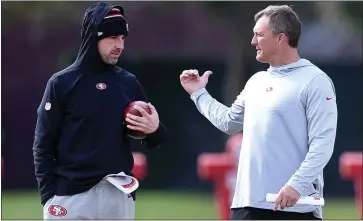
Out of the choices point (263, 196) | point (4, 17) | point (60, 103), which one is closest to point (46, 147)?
point (60, 103)

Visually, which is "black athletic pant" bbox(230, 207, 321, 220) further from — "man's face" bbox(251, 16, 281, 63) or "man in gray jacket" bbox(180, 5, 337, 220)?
"man's face" bbox(251, 16, 281, 63)

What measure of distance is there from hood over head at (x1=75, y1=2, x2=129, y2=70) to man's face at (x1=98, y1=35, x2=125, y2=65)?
0.02 meters

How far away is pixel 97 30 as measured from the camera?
673cm

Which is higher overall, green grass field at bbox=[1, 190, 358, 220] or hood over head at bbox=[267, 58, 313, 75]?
hood over head at bbox=[267, 58, 313, 75]

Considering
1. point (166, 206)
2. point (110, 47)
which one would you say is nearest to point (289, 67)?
point (110, 47)

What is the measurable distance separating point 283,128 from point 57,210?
4.29 feet

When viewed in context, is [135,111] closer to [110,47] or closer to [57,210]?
[110,47]

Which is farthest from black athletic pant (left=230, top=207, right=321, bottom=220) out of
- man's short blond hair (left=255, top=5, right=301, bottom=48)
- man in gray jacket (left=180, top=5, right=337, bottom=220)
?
man's short blond hair (left=255, top=5, right=301, bottom=48)

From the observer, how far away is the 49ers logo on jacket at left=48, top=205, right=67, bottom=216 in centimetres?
663

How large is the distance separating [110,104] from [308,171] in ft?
3.77

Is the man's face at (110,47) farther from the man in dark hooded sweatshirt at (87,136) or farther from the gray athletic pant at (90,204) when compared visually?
the gray athletic pant at (90,204)

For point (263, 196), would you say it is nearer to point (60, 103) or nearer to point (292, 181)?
point (292, 181)

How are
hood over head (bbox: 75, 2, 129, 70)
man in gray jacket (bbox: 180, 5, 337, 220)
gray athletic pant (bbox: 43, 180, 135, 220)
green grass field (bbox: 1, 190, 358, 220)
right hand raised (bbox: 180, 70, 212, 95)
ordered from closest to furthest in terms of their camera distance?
1. man in gray jacket (bbox: 180, 5, 337, 220)
2. gray athletic pant (bbox: 43, 180, 135, 220)
3. hood over head (bbox: 75, 2, 129, 70)
4. right hand raised (bbox: 180, 70, 212, 95)
5. green grass field (bbox: 1, 190, 358, 220)

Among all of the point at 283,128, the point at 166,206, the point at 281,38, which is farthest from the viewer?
the point at 166,206
